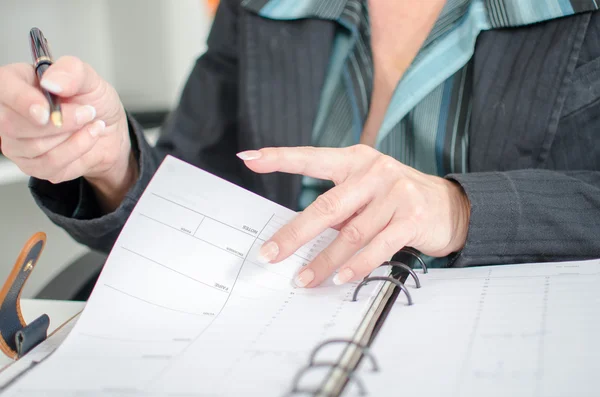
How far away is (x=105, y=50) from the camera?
5.52ft

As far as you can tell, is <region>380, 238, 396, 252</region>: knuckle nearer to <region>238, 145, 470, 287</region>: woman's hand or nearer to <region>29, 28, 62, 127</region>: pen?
<region>238, 145, 470, 287</region>: woman's hand

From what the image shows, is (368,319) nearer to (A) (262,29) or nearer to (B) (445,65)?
(B) (445,65)

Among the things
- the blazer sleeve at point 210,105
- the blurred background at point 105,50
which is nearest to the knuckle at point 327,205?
the blazer sleeve at point 210,105

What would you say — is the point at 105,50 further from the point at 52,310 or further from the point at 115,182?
the point at 52,310

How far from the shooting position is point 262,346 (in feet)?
Answer: 1.45

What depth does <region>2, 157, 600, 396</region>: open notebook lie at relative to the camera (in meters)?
0.39

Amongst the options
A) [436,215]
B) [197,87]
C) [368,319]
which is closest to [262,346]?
[368,319]

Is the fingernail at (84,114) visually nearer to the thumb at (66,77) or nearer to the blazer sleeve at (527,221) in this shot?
the thumb at (66,77)

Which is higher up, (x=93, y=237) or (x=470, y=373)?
(x=470, y=373)

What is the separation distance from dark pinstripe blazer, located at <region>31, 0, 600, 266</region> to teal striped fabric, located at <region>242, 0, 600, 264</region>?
0.02 meters

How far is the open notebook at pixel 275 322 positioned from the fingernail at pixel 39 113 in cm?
13

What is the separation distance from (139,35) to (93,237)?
3.76 feet

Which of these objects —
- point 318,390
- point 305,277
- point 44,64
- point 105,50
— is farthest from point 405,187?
point 105,50

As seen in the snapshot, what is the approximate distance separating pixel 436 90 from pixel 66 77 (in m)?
0.47
